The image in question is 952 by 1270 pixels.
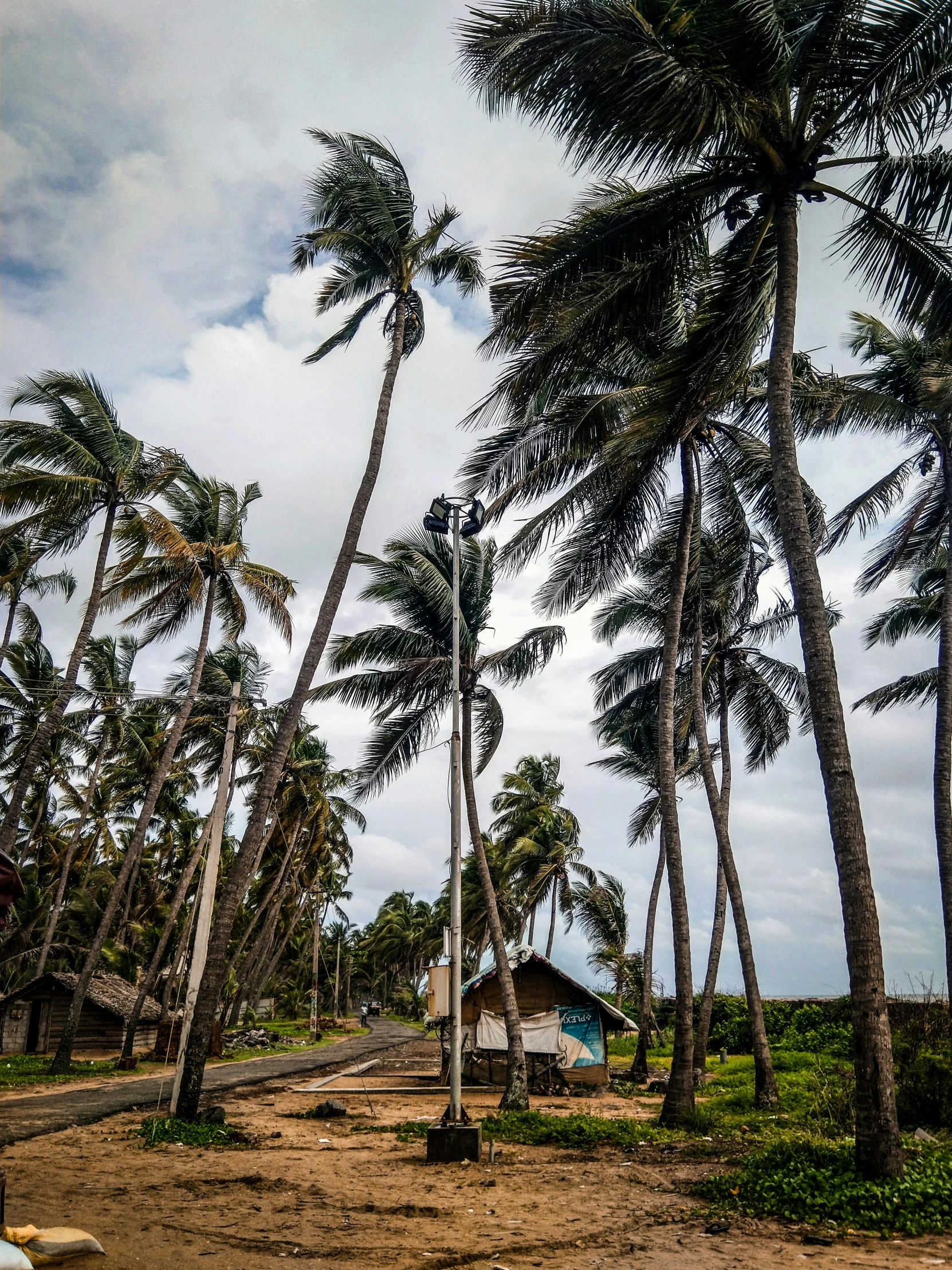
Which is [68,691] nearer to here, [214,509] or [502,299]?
[214,509]

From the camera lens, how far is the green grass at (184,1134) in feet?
35.9

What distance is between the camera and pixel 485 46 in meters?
9.05

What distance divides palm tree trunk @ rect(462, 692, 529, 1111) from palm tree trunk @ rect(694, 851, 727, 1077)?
3.62m

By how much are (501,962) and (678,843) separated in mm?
5157

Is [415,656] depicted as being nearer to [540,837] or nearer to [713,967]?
[713,967]

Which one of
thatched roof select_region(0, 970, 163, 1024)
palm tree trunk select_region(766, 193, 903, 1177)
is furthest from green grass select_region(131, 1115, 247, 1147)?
thatched roof select_region(0, 970, 163, 1024)

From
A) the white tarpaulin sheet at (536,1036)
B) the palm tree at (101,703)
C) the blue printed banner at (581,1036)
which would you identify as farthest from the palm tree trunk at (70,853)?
the blue printed banner at (581,1036)

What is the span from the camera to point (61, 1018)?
29766 millimetres

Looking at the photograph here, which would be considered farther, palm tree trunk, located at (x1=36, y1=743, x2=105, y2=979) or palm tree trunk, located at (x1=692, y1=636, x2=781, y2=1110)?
palm tree trunk, located at (x1=36, y1=743, x2=105, y2=979)

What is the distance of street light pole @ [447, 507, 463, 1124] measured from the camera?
35.2ft

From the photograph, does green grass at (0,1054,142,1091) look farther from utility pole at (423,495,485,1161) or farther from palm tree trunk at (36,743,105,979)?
utility pole at (423,495,485,1161)

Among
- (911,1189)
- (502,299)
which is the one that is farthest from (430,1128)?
(502,299)

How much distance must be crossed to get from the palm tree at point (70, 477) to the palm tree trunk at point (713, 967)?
13.8m

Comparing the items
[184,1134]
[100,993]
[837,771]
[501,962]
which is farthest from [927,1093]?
[100,993]
